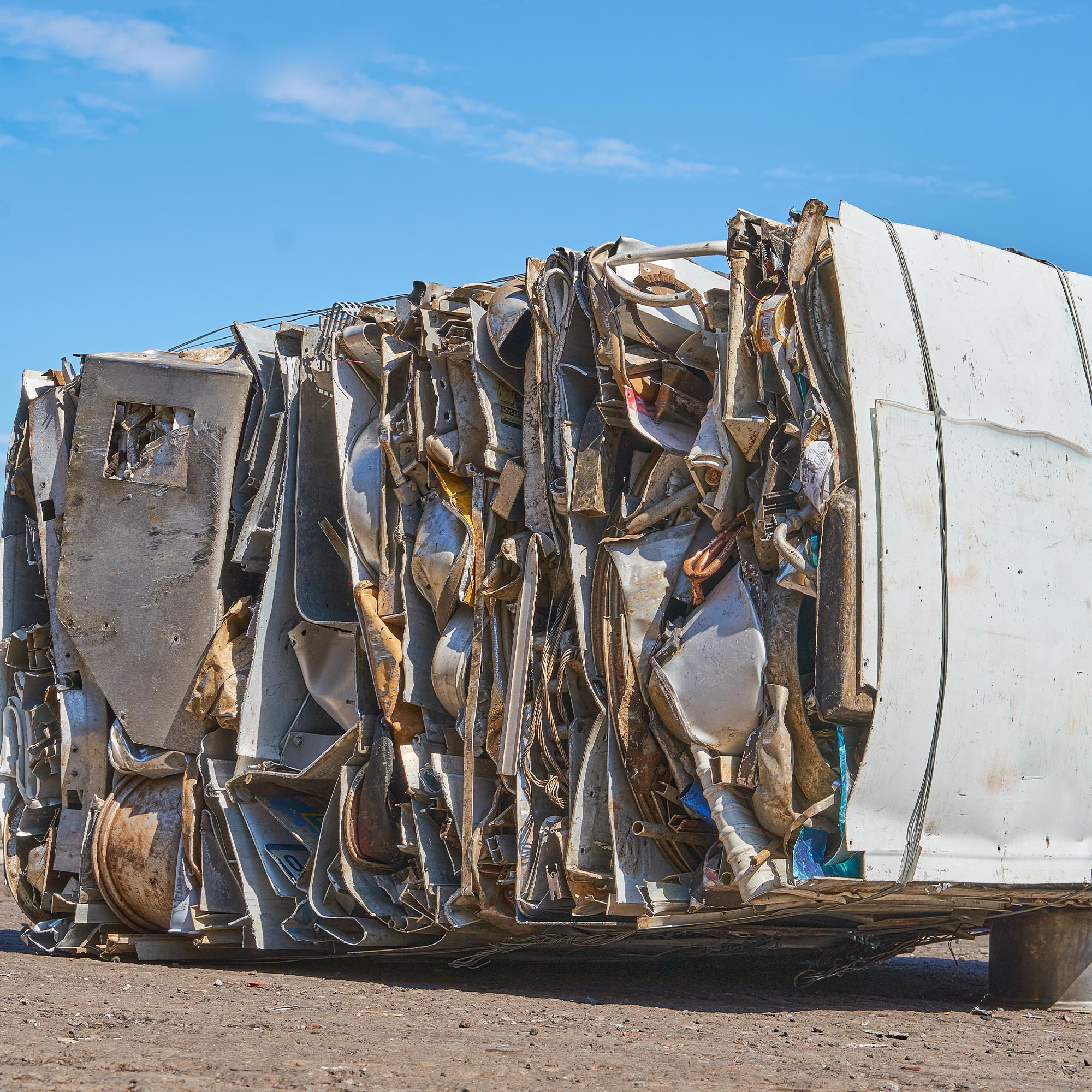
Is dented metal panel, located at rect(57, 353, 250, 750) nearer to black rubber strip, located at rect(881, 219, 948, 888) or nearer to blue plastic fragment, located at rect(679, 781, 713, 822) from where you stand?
blue plastic fragment, located at rect(679, 781, 713, 822)

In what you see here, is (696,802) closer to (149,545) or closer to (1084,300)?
(1084,300)

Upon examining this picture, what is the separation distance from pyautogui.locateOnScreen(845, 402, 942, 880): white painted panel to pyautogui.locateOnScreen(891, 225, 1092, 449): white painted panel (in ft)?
1.57

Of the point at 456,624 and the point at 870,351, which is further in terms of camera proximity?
the point at 456,624

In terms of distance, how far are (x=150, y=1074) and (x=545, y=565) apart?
334 cm

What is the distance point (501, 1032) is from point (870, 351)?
332cm

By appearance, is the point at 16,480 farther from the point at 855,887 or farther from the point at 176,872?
the point at 855,887

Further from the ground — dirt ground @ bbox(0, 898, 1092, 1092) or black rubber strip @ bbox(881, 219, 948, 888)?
black rubber strip @ bbox(881, 219, 948, 888)

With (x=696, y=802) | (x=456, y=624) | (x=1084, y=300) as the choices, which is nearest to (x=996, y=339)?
(x=1084, y=300)

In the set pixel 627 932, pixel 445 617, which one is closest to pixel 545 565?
pixel 445 617

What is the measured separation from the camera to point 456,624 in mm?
7852

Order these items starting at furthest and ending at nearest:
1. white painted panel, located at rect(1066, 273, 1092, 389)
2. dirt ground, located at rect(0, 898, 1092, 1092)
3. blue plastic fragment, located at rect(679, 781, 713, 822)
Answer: white painted panel, located at rect(1066, 273, 1092, 389)
blue plastic fragment, located at rect(679, 781, 713, 822)
dirt ground, located at rect(0, 898, 1092, 1092)

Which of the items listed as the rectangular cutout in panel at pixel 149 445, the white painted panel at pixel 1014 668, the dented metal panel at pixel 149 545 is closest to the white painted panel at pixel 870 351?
the white painted panel at pixel 1014 668

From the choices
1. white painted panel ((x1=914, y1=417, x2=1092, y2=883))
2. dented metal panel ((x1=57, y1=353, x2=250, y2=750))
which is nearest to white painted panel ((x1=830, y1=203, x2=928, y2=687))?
white painted panel ((x1=914, y1=417, x2=1092, y2=883))

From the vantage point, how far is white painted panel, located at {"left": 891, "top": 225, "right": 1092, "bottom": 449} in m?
6.33
